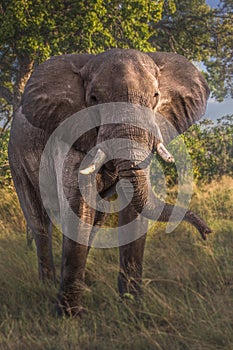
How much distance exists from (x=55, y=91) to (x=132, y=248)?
167cm

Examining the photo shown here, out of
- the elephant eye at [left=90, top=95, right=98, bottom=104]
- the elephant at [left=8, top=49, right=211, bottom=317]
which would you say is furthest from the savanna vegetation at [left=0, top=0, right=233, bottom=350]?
the elephant eye at [left=90, top=95, right=98, bottom=104]

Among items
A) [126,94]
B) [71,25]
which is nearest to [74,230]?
[126,94]

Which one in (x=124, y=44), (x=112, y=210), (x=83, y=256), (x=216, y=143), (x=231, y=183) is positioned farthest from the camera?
(x=216, y=143)

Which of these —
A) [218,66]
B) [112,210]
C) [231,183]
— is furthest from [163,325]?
[218,66]

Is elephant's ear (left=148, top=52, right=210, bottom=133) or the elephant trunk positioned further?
elephant's ear (left=148, top=52, right=210, bottom=133)

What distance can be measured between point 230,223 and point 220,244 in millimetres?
1308

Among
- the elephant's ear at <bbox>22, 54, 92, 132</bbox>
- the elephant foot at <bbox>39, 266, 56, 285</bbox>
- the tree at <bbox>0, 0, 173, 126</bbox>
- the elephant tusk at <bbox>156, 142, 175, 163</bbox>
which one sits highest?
the tree at <bbox>0, 0, 173, 126</bbox>

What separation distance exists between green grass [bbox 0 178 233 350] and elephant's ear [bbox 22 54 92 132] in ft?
5.05

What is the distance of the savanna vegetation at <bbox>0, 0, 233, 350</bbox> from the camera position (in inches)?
152

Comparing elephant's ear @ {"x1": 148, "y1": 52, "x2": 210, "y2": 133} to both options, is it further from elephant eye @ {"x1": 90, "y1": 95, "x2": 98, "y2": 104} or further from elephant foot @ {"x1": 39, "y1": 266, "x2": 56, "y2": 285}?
elephant foot @ {"x1": 39, "y1": 266, "x2": 56, "y2": 285}

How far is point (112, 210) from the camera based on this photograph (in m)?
7.45

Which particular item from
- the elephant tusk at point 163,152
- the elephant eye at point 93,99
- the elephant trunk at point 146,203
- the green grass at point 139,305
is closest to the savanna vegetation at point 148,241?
→ the green grass at point 139,305

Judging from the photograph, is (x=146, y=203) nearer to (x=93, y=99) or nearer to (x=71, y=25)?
(x=93, y=99)

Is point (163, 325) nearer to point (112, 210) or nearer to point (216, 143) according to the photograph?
point (112, 210)
